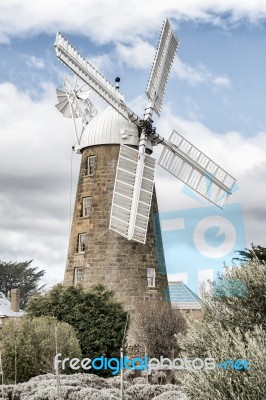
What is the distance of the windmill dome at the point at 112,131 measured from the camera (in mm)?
29406

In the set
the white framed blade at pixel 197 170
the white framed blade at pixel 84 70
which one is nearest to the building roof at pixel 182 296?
the white framed blade at pixel 197 170

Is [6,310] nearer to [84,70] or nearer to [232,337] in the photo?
[84,70]

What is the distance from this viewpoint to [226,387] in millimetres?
12680

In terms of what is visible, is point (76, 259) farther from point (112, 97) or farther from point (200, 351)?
point (200, 351)

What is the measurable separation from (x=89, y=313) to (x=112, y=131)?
27.0 ft

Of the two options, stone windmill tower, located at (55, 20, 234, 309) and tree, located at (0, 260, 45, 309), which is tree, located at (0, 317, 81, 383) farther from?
tree, located at (0, 260, 45, 309)

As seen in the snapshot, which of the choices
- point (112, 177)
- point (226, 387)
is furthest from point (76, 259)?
point (226, 387)

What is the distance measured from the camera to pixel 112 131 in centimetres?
2958

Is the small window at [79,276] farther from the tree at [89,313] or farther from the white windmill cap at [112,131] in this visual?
the white windmill cap at [112,131]

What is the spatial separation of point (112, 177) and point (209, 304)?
44.5 ft

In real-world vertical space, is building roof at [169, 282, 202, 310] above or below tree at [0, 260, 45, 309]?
below

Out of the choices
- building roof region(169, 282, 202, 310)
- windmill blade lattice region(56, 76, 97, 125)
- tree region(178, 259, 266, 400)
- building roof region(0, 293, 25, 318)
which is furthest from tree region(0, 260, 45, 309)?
tree region(178, 259, 266, 400)

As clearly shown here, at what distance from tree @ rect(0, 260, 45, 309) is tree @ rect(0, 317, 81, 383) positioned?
144 ft

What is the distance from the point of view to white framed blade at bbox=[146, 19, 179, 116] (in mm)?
31000
